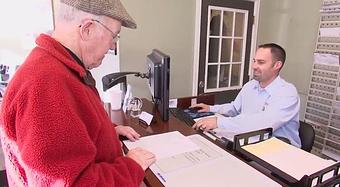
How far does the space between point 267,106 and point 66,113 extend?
4.83ft

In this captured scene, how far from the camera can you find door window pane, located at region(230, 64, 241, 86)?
3140mm

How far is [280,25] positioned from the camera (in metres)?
3.16

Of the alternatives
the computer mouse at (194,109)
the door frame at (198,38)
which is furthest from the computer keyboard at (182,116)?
the door frame at (198,38)

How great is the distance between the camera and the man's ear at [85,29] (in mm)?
642

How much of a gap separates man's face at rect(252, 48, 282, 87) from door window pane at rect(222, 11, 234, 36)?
114cm

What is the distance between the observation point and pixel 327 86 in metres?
2.54

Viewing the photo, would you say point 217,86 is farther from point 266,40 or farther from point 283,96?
point 283,96

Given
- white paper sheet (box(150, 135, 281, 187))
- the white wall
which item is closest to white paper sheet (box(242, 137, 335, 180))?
white paper sheet (box(150, 135, 281, 187))

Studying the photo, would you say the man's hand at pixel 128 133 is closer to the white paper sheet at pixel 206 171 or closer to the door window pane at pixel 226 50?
the white paper sheet at pixel 206 171

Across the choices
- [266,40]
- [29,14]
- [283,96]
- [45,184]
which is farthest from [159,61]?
[266,40]

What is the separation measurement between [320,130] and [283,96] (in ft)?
4.62

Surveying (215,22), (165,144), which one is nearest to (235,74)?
(215,22)

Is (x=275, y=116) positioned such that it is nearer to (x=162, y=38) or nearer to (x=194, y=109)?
(x=194, y=109)

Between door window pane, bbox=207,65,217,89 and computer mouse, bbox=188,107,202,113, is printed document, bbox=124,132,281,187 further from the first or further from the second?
door window pane, bbox=207,65,217,89
